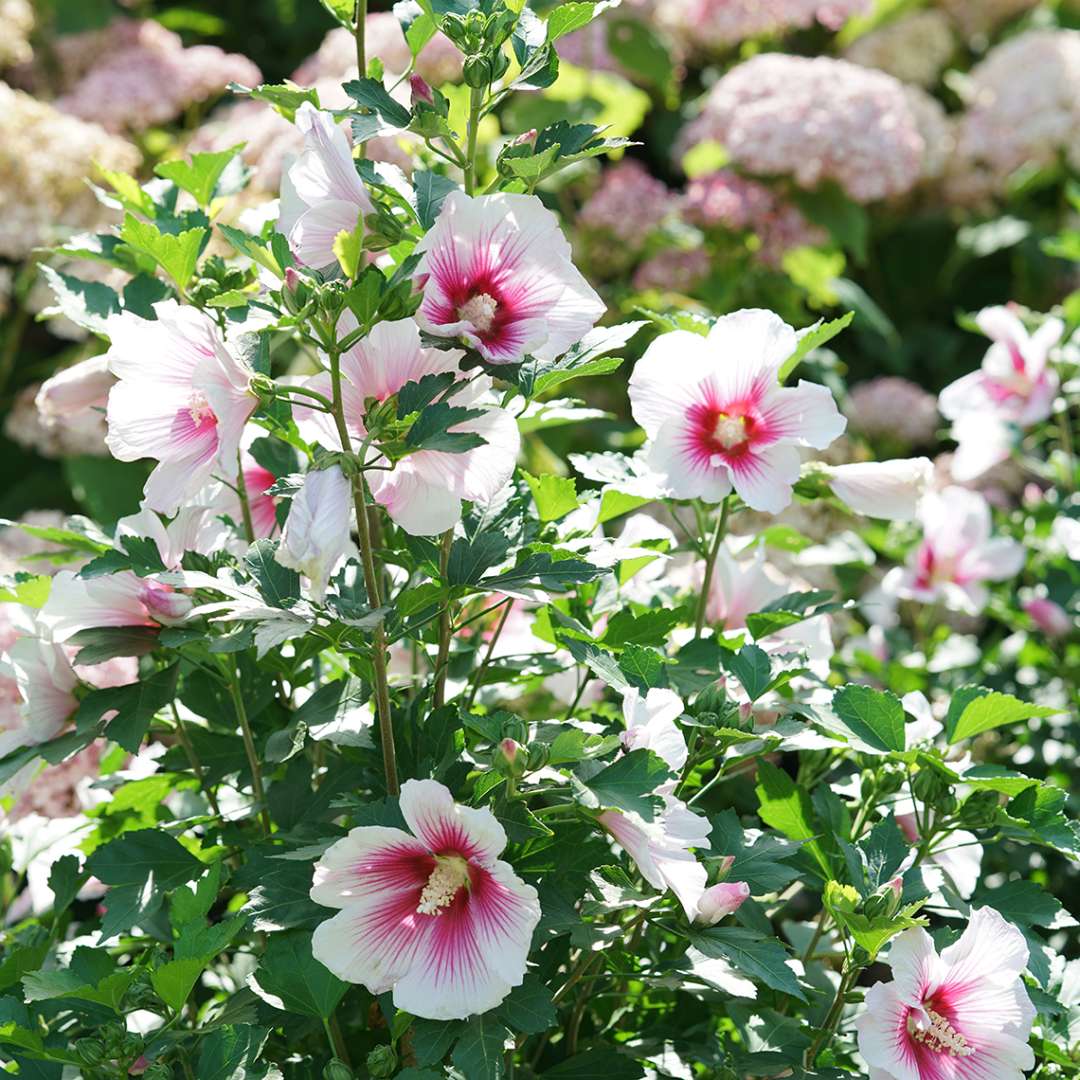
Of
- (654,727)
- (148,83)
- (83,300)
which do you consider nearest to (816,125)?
(148,83)

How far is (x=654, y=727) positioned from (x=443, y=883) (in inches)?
Result: 4.8

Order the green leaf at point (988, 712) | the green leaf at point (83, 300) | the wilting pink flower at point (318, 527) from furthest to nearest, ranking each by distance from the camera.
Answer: the green leaf at point (83, 300)
the green leaf at point (988, 712)
the wilting pink flower at point (318, 527)

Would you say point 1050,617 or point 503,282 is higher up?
point 503,282

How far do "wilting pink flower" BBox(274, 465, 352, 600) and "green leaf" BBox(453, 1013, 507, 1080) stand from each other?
207mm

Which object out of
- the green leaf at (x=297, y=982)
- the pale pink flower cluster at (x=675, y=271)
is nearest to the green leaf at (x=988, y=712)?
the green leaf at (x=297, y=982)

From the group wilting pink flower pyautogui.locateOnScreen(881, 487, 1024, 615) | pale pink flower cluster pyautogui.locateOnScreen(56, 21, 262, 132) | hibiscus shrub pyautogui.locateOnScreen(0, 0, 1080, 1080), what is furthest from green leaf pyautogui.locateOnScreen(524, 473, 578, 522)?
pale pink flower cluster pyautogui.locateOnScreen(56, 21, 262, 132)

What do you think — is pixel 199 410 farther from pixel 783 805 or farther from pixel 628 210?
pixel 628 210

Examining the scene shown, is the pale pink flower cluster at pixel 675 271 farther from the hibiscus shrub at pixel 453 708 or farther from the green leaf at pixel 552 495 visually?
the green leaf at pixel 552 495

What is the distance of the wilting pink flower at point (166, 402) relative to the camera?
0.64m

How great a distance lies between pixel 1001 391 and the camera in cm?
127

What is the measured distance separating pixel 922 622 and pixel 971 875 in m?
0.60

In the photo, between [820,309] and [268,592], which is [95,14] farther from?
[268,592]

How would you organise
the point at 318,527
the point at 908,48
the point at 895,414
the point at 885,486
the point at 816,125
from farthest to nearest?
the point at 908,48
the point at 895,414
the point at 816,125
the point at 885,486
the point at 318,527

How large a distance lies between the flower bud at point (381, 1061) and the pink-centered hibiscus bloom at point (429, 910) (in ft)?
0.09
